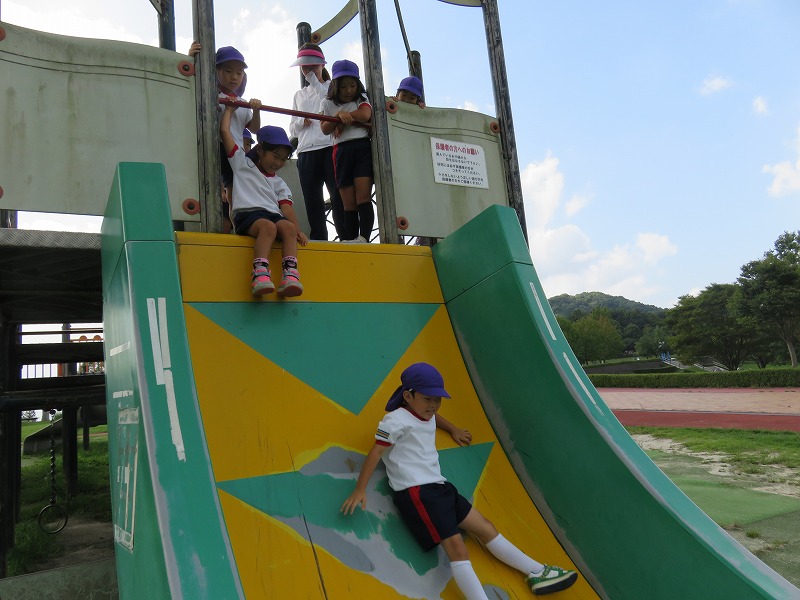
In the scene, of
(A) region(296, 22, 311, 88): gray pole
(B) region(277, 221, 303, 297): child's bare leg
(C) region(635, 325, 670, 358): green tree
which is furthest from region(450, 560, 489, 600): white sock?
(C) region(635, 325, 670, 358): green tree

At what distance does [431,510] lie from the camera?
8.27 feet

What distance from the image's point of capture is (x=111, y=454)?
266 cm

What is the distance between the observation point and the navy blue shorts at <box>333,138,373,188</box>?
4.45 metres

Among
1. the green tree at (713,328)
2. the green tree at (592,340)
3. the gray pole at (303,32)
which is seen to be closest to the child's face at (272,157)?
the gray pole at (303,32)

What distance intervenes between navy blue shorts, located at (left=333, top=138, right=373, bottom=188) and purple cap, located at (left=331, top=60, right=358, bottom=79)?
460 mm

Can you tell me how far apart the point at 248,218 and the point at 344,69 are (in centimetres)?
163

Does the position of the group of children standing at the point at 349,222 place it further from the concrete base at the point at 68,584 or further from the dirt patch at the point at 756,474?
the dirt patch at the point at 756,474

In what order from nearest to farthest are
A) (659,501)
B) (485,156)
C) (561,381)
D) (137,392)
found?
(137,392), (659,501), (561,381), (485,156)

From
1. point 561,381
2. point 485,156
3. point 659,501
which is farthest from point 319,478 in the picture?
point 485,156

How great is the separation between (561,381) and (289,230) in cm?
158

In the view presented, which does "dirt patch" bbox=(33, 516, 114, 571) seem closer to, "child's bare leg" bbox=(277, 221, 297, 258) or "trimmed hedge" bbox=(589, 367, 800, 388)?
"child's bare leg" bbox=(277, 221, 297, 258)

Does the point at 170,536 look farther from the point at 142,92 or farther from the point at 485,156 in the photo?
the point at 485,156

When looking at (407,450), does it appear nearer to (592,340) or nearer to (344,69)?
(344,69)

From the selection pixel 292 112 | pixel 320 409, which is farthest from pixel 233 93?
pixel 320 409
